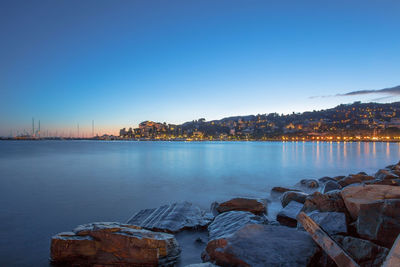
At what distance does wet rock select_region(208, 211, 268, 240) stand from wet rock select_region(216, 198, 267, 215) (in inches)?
38.9

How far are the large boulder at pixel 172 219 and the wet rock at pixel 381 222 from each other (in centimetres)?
371

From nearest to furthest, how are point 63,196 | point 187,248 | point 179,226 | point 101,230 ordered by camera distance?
1. point 101,230
2. point 187,248
3. point 179,226
4. point 63,196

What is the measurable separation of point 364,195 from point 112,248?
4.78m

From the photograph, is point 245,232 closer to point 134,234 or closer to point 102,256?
point 134,234

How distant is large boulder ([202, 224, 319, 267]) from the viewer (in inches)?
147

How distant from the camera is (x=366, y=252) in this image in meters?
3.35

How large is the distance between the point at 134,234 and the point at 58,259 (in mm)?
1528

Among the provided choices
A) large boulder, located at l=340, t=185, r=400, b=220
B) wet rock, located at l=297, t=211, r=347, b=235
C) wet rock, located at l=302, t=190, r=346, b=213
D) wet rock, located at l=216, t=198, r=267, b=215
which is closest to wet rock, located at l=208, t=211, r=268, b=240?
wet rock, located at l=216, t=198, r=267, b=215

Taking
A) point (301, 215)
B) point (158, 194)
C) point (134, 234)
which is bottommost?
point (158, 194)

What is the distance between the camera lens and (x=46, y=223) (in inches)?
284

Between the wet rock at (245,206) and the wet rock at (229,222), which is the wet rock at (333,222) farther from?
the wet rock at (245,206)

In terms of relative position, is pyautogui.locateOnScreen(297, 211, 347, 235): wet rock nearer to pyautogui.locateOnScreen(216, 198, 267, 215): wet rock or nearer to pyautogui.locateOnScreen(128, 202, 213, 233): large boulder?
pyautogui.locateOnScreen(216, 198, 267, 215): wet rock

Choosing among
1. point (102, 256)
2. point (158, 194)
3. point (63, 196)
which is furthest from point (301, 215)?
point (63, 196)

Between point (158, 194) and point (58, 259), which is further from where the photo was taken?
point (158, 194)
